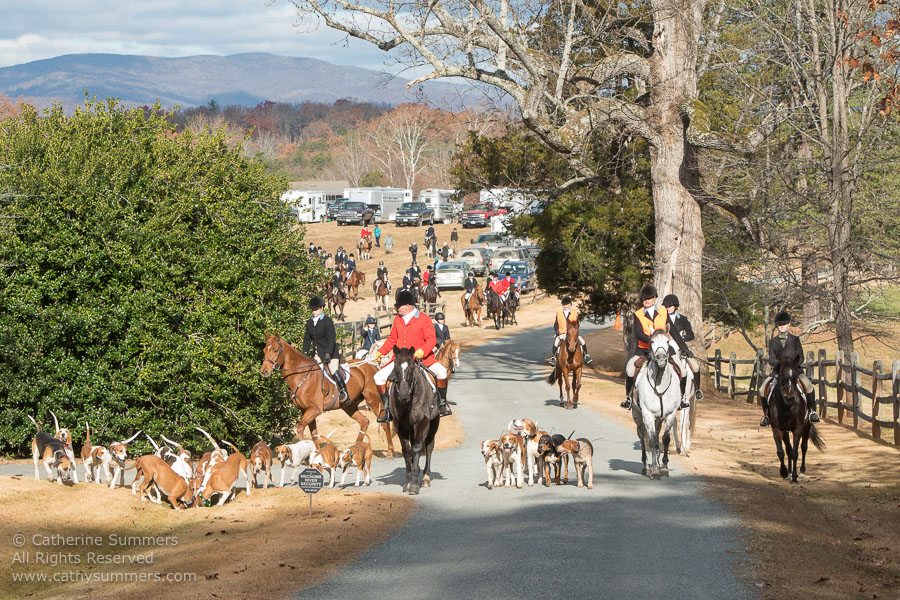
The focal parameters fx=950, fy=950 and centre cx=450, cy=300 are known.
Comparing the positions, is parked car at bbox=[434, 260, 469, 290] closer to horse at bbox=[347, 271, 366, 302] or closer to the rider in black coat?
horse at bbox=[347, 271, 366, 302]

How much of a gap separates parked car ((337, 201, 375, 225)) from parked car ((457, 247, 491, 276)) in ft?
64.4

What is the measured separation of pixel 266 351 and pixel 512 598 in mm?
8574

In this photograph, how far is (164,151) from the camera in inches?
785

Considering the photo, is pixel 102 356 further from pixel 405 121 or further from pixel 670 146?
pixel 405 121

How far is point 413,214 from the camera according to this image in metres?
82.9

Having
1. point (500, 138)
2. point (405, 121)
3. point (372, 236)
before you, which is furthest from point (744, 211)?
point (405, 121)

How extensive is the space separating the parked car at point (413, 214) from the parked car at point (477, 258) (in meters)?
19.3

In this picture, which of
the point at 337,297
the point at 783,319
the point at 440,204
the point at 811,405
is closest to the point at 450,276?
the point at 337,297

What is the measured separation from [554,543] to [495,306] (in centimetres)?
3553

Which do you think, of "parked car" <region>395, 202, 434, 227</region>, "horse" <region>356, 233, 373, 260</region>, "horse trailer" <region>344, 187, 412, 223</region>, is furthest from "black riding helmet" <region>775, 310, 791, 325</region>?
"horse trailer" <region>344, 187, 412, 223</region>

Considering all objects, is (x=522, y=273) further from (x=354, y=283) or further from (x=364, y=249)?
(x=364, y=249)

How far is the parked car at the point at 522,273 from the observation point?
56625 millimetres

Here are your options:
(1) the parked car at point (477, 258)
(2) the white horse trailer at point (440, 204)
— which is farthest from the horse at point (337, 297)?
(2) the white horse trailer at point (440, 204)

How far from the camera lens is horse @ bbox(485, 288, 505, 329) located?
45.1 m
